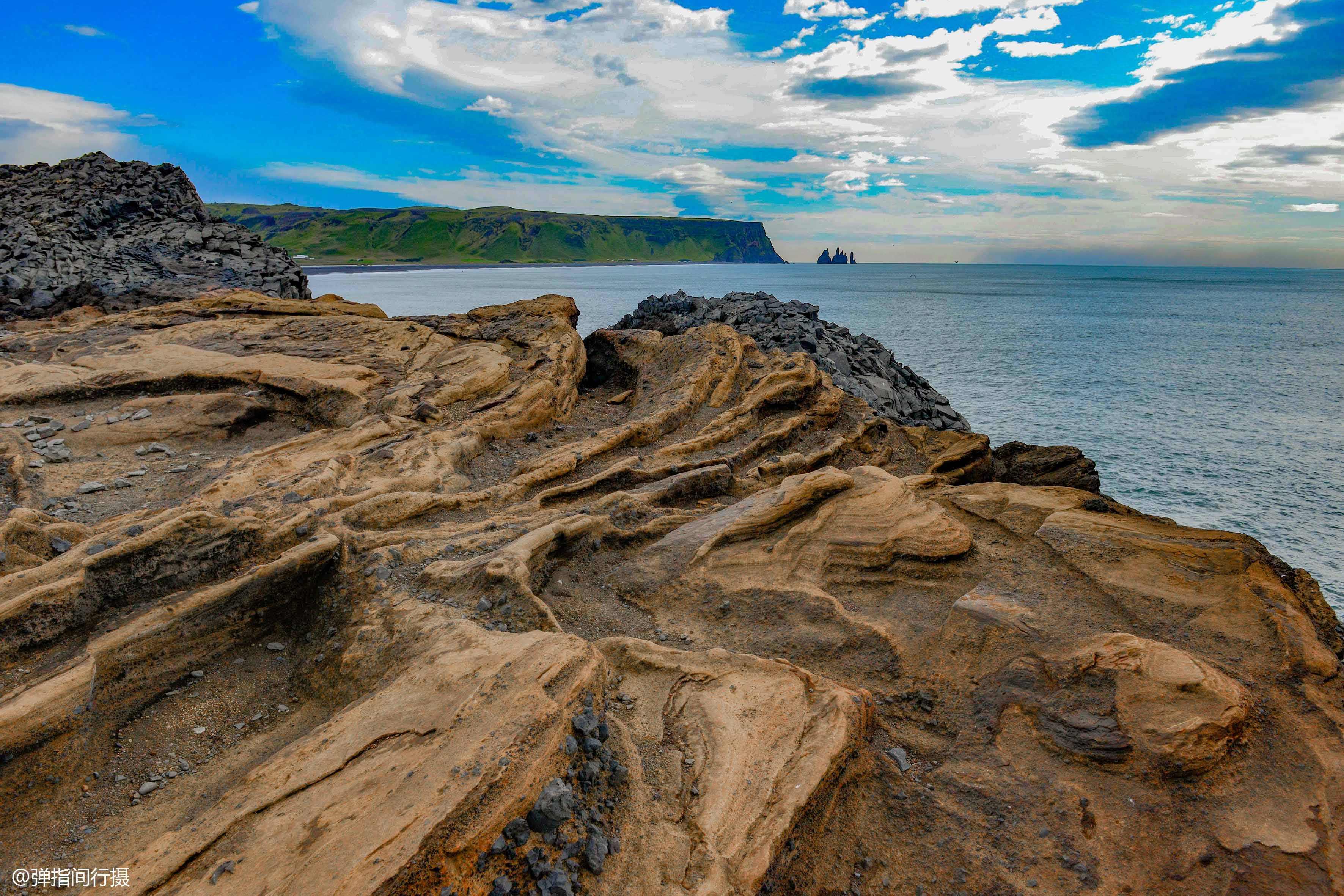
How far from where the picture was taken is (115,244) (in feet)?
96.4

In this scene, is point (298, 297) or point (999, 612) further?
point (298, 297)

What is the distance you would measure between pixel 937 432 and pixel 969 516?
25.7 ft

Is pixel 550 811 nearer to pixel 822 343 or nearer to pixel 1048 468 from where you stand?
pixel 1048 468

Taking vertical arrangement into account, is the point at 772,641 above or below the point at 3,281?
below

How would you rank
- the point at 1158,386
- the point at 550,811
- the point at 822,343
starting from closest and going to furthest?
the point at 550,811, the point at 822,343, the point at 1158,386

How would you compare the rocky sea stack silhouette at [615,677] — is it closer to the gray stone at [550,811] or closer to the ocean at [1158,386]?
the gray stone at [550,811]

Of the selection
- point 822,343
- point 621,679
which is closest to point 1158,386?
point 822,343

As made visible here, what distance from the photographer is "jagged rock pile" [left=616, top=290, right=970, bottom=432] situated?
2512 cm

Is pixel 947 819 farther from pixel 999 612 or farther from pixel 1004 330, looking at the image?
pixel 1004 330

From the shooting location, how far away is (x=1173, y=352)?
63969 mm

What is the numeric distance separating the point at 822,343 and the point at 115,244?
30.0m

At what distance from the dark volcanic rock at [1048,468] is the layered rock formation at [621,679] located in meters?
5.83

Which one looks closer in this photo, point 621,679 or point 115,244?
point 621,679

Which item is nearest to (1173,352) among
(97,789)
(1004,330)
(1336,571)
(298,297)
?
(1004,330)
